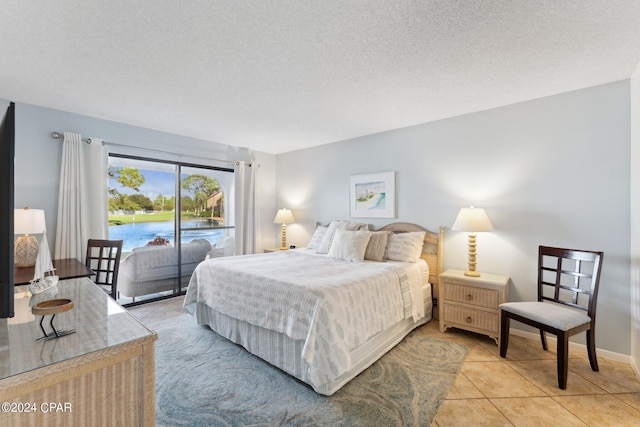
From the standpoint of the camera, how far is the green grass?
3977 mm

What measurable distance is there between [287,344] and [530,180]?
297 centimetres

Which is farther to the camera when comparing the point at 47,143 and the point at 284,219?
the point at 284,219

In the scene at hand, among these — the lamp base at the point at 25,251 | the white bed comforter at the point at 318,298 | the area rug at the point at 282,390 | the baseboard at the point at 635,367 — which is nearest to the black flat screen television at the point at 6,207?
the area rug at the point at 282,390

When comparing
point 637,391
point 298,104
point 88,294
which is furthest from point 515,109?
point 88,294

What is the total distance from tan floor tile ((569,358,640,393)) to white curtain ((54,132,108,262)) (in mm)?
5275

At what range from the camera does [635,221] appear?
7.95ft

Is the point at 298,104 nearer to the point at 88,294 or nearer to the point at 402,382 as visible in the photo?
the point at 88,294

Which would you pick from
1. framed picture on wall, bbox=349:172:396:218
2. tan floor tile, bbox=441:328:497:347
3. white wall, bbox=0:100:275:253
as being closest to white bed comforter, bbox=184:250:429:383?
tan floor tile, bbox=441:328:497:347

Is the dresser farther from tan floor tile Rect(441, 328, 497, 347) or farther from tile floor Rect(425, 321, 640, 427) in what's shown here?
tan floor tile Rect(441, 328, 497, 347)

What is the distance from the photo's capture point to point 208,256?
193 inches

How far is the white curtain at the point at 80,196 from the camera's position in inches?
132

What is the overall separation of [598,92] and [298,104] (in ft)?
9.57

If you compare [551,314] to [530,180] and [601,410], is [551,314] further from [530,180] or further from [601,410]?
[530,180]

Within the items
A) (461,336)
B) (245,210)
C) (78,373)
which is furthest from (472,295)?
(245,210)
